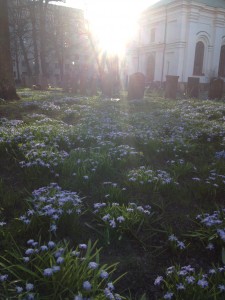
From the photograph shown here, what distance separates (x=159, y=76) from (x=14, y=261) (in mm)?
45653

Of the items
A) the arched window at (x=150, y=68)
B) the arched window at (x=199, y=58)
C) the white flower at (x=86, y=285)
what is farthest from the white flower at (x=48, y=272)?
the arched window at (x=150, y=68)

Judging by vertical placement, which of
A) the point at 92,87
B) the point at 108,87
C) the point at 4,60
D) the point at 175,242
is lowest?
the point at 175,242

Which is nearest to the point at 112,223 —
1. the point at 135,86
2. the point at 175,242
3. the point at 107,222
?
the point at 107,222

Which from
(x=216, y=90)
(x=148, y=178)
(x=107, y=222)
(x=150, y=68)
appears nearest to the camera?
(x=107, y=222)

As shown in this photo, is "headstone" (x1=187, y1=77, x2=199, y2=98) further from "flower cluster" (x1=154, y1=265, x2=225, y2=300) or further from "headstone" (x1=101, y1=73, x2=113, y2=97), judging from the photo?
"flower cluster" (x1=154, y1=265, x2=225, y2=300)

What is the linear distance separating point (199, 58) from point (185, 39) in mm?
Answer: 4291

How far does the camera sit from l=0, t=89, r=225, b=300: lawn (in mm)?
2198

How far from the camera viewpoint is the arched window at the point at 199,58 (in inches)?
1735

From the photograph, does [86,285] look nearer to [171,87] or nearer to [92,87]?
[171,87]

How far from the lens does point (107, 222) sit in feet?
9.98

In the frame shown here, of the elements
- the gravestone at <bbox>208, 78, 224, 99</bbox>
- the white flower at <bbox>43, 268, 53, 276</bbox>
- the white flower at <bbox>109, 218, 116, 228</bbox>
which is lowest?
the white flower at <bbox>109, 218, 116, 228</bbox>

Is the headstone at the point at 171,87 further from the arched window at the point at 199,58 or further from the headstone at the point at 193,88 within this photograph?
the arched window at the point at 199,58

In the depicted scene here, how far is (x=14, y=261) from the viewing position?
2488 millimetres

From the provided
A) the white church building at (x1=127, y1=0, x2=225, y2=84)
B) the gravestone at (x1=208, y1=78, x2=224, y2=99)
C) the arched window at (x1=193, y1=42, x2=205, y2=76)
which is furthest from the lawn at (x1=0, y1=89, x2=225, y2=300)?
the arched window at (x1=193, y1=42, x2=205, y2=76)
